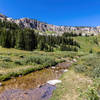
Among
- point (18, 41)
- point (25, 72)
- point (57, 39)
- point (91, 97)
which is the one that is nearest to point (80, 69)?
point (25, 72)

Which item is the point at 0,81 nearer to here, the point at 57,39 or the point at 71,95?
the point at 71,95

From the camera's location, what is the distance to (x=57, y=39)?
8488 centimetres

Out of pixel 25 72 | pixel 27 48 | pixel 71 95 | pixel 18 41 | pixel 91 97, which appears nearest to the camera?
pixel 91 97

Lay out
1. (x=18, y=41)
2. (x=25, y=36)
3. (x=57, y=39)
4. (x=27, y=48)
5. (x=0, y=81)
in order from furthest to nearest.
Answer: (x=57, y=39)
(x=25, y=36)
(x=27, y=48)
(x=18, y=41)
(x=0, y=81)

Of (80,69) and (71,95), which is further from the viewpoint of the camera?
(80,69)

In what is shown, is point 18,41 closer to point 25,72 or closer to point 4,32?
point 4,32

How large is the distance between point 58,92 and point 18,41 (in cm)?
4577

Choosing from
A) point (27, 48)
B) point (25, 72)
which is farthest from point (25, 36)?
point (25, 72)

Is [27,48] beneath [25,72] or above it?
above

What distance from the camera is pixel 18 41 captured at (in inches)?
1946

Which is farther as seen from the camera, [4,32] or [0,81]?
[4,32]

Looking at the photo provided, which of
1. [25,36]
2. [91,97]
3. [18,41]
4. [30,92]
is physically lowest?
[30,92]

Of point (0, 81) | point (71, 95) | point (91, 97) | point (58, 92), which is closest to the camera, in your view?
point (91, 97)

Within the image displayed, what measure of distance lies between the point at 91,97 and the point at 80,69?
9567 millimetres
